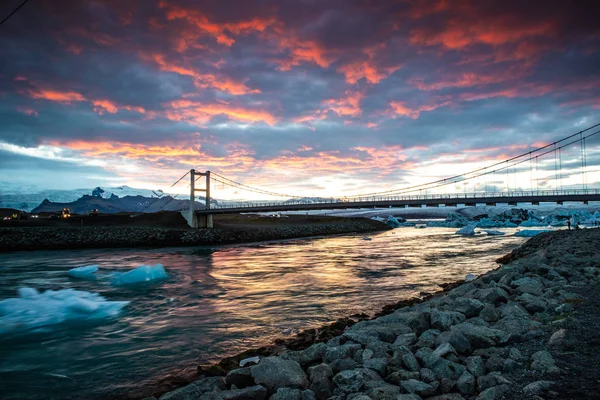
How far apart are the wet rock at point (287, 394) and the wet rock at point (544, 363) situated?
2437 mm

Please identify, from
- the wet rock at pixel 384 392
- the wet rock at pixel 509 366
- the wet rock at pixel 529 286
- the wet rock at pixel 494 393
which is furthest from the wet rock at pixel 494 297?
the wet rock at pixel 384 392

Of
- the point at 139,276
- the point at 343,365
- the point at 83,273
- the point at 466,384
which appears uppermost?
the point at 466,384

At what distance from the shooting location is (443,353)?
3.96 metres

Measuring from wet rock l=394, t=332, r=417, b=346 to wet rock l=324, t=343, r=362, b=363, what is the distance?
0.62 metres

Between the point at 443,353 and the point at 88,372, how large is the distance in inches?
226

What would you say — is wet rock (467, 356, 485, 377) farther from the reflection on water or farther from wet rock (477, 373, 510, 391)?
the reflection on water

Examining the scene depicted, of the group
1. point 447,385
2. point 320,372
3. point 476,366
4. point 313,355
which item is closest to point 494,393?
point 447,385

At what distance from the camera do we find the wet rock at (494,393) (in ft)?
9.86

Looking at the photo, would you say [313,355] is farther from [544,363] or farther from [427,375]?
[544,363]

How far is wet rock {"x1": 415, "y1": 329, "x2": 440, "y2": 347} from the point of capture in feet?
15.0

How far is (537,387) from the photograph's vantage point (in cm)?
305

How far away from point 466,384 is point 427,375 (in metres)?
0.39

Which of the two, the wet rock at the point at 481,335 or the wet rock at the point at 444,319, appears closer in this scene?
the wet rock at the point at 481,335

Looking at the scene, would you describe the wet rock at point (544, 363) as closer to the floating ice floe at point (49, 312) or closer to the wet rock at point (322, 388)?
the wet rock at point (322, 388)
